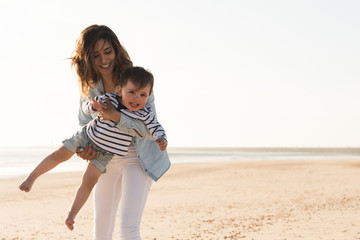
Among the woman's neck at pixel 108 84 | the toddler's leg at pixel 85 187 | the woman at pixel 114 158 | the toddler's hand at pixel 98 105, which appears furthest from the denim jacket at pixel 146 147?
the toddler's leg at pixel 85 187

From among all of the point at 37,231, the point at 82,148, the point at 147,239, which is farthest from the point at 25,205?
the point at 82,148

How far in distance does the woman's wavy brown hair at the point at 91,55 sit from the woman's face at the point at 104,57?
0.08 ft

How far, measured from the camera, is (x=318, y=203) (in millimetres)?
9945

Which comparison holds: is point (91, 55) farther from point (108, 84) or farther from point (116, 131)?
point (116, 131)

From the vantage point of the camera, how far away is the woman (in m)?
3.07

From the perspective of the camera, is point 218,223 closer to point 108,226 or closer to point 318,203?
point 318,203

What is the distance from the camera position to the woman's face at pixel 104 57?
3.36 meters

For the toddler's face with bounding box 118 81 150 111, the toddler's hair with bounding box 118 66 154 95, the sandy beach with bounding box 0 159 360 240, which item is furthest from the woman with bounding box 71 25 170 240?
the sandy beach with bounding box 0 159 360 240

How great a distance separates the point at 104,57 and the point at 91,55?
0.33 feet

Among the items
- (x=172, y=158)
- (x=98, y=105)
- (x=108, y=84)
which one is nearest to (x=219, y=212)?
(x=108, y=84)

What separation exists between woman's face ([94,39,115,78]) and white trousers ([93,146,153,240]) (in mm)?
643

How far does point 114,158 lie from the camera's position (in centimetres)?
326

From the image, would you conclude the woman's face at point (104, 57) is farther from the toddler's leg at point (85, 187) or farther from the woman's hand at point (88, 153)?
the toddler's leg at point (85, 187)

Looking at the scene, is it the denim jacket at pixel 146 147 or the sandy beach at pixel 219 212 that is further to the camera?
the sandy beach at pixel 219 212
